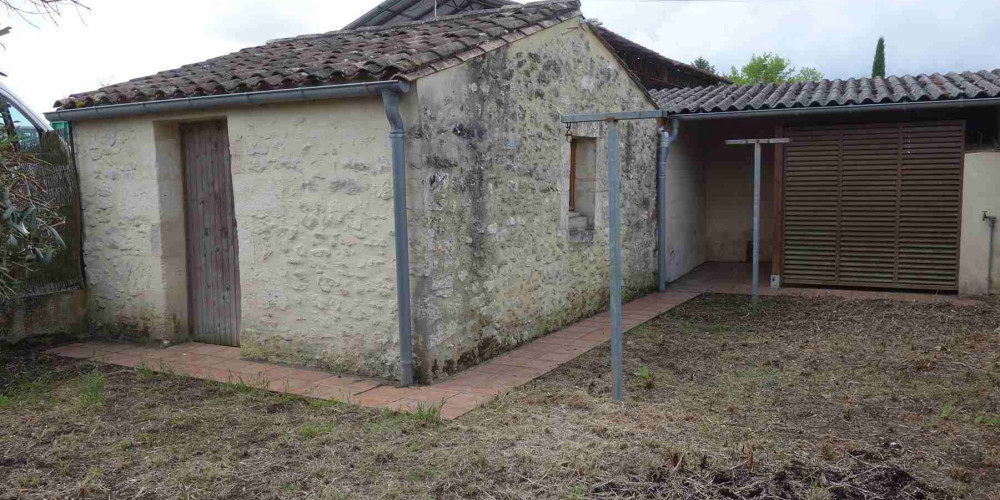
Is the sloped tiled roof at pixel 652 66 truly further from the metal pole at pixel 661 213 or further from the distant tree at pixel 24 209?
the distant tree at pixel 24 209

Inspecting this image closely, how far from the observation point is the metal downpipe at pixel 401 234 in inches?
220

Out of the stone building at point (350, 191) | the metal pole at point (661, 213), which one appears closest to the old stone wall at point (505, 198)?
the stone building at point (350, 191)

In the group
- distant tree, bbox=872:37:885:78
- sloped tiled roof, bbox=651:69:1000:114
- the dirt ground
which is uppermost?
distant tree, bbox=872:37:885:78

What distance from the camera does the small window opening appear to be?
8.59 m

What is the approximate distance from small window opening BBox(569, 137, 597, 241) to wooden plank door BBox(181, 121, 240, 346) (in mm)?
3603

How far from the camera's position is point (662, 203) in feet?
34.9

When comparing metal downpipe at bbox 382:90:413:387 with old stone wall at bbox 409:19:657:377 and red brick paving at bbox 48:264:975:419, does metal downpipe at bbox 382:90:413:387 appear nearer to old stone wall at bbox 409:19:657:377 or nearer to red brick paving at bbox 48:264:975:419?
old stone wall at bbox 409:19:657:377

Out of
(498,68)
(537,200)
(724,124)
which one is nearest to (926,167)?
(724,124)

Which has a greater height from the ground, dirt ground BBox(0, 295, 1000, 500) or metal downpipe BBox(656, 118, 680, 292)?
metal downpipe BBox(656, 118, 680, 292)

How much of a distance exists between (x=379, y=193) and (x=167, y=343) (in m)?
2.98

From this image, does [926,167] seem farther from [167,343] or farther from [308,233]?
[167,343]

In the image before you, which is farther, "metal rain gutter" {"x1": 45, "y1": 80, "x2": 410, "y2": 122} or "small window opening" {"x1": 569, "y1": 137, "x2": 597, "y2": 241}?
Result: "small window opening" {"x1": 569, "y1": 137, "x2": 597, "y2": 241}

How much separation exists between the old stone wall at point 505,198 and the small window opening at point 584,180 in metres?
0.09

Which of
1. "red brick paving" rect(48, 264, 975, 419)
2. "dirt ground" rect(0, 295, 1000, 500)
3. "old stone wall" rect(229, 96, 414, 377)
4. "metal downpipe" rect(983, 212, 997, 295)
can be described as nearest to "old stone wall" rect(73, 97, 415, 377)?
"old stone wall" rect(229, 96, 414, 377)
